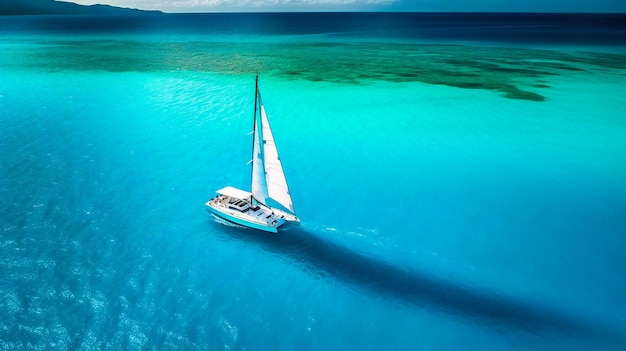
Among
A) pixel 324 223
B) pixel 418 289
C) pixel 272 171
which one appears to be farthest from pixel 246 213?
pixel 418 289

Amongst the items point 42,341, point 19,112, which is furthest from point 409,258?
point 19,112

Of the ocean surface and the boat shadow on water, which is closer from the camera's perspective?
the ocean surface

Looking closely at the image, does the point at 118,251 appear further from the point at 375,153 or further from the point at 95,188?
the point at 375,153

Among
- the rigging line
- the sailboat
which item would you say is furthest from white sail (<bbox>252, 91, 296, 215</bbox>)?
the rigging line

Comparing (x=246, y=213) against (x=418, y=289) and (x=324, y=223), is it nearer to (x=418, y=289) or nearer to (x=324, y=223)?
(x=324, y=223)

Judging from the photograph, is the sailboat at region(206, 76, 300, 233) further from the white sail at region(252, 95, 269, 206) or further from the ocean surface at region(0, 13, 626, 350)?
the ocean surface at region(0, 13, 626, 350)

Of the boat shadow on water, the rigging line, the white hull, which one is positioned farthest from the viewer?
the rigging line
